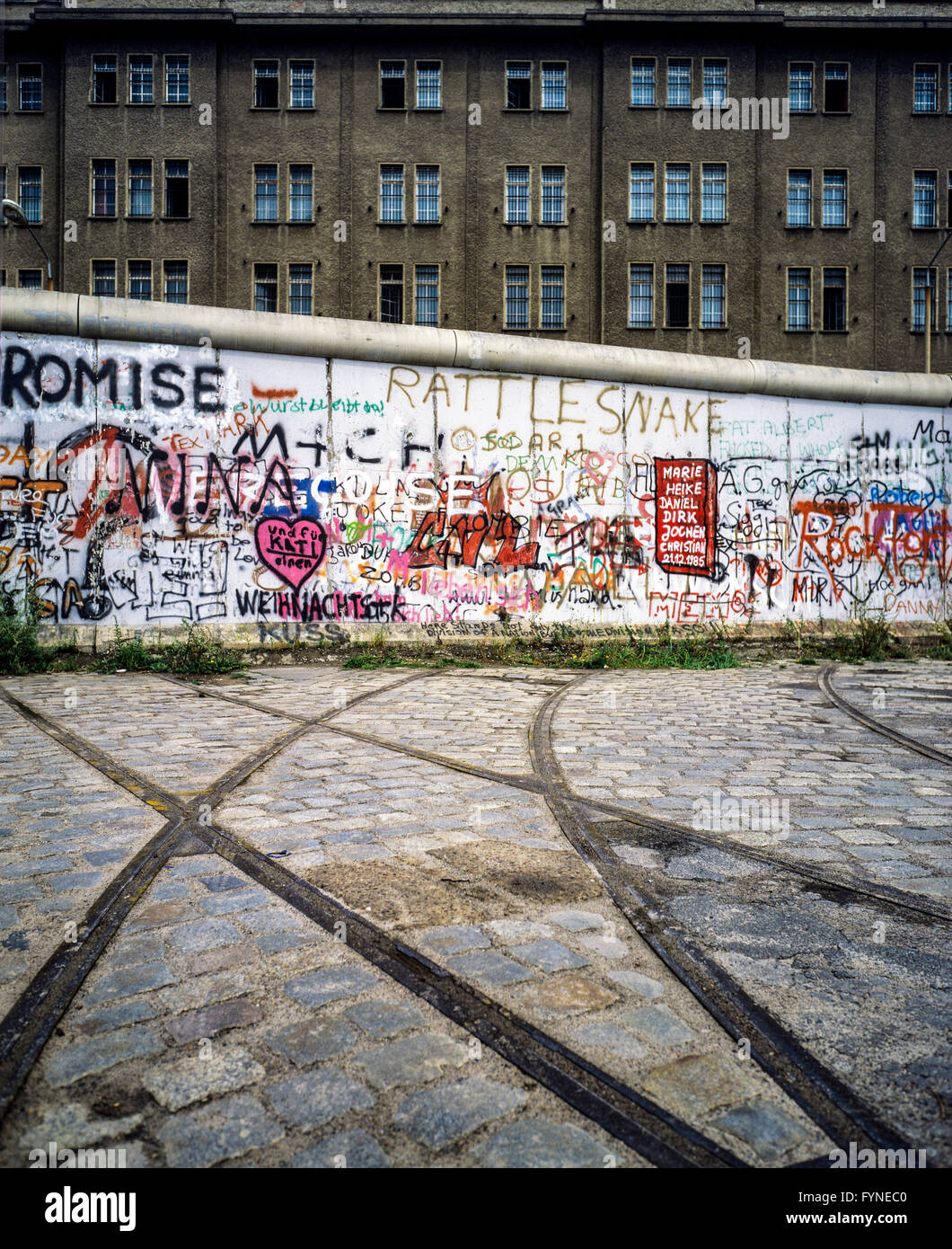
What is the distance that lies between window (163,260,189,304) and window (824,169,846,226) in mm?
23171

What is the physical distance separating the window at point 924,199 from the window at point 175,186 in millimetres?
26304

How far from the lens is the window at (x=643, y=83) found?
33.2 metres

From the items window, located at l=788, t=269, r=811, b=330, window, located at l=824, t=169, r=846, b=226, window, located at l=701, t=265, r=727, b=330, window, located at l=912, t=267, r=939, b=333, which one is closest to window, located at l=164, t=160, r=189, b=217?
window, located at l=701, t=265, r=727, b=330

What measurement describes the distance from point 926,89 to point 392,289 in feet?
68.8

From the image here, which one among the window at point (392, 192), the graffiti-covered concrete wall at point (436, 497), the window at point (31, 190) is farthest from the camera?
the window at point (31, 190)

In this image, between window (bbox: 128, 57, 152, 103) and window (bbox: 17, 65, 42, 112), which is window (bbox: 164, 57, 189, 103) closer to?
window (bbox: 128, 57, 152, 103)

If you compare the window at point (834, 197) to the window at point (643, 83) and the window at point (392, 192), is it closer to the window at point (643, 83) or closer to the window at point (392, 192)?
the window at point (643, 83)

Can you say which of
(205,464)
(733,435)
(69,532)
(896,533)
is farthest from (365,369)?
(896,533)

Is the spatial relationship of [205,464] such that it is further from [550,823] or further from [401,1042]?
[401,1042]

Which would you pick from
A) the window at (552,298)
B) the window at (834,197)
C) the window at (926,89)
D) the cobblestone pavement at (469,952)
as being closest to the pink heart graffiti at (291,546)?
the cobblestone pavement at (469,952)

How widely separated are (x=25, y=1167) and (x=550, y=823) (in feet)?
9.42

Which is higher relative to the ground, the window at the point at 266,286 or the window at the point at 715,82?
the window at the point at 715,82

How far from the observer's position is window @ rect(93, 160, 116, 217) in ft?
110

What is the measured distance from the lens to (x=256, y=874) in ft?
12.0
